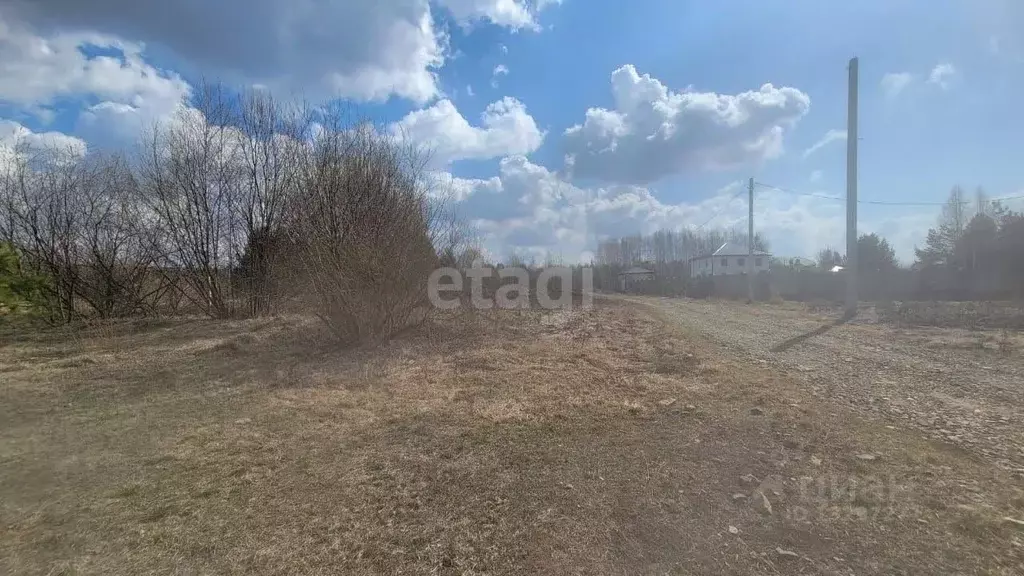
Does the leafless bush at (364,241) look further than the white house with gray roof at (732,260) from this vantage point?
No

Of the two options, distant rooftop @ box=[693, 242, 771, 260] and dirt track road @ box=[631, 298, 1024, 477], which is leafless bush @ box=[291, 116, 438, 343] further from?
distant rooftop @ box=[693, 242, 771, 260]

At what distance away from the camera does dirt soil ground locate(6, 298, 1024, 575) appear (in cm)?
211

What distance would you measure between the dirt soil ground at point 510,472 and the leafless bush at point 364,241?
6.12 feet

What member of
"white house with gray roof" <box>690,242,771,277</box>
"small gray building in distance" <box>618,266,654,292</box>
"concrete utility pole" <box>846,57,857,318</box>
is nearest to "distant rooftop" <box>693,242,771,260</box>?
"white house with gray roof" <box>690,242,771,277</box>

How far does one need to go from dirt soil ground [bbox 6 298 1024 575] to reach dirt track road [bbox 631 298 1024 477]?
0.17 ft

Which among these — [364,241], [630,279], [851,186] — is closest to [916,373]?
[364,241]

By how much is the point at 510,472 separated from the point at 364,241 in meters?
5.75

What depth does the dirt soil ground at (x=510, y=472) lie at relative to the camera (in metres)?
2.11

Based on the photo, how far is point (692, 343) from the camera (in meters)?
8.15

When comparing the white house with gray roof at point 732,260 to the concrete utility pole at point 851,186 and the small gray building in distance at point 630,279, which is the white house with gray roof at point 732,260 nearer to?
the small gray building in distance at point 630,279

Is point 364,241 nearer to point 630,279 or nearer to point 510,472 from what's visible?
point 510,472

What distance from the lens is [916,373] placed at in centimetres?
568

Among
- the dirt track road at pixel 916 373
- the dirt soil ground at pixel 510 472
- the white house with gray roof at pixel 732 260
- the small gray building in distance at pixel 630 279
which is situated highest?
the white house with gray roof at pixel 732 260

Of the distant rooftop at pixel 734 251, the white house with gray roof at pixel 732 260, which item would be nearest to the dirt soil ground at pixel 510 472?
the white house with gray roof at pixel 732 260
